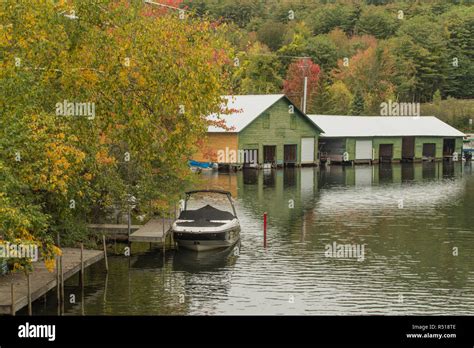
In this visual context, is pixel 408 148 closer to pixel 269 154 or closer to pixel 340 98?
pixel 269 154

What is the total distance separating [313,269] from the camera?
33688mm

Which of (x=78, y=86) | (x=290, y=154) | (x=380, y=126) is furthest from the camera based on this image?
(x=380, y=126)

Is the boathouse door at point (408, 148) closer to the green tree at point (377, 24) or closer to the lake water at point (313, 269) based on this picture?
the lake water at point (313, 269)

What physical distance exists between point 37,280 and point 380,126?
283 ft

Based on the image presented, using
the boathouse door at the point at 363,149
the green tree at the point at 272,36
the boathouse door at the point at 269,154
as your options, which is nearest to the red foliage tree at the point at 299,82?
the boathouse door at the point at 363,149

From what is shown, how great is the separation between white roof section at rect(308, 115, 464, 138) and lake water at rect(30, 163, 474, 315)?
46.3m

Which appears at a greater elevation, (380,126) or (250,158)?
(380,126)

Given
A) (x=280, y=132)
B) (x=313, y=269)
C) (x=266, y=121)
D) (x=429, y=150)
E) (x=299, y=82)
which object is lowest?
(x=313, y=269)

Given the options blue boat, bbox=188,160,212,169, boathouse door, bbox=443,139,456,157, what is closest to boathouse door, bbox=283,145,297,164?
blue boat, bbox=188,160,212,169

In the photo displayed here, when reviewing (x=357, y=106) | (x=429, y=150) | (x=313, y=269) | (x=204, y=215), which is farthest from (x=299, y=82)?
(x=313, y=269)

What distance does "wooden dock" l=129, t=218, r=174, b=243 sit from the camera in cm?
3719

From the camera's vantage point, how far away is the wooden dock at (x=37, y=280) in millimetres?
24472

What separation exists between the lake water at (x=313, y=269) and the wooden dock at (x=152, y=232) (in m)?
0.79

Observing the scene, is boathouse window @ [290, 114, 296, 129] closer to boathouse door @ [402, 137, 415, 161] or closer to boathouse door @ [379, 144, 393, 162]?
boathouse door @ [379, 144, 393, 162]
